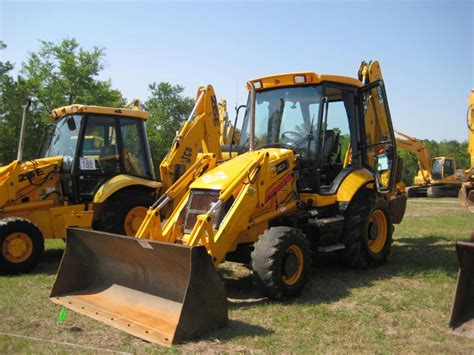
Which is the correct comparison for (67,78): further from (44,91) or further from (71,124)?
(71,124)

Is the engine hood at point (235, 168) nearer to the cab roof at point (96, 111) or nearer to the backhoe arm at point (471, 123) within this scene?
the cab roof at point (96, 111)

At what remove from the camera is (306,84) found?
712 cm

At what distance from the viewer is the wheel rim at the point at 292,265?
18.3ft

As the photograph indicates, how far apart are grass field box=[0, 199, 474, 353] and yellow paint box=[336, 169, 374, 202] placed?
111 centimetres

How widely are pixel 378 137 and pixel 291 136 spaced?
6.38 feet

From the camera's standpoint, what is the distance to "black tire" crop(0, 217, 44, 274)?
7.03 m

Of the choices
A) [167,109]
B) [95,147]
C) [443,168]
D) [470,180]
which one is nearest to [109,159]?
[95,147]

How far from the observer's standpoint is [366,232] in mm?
7023

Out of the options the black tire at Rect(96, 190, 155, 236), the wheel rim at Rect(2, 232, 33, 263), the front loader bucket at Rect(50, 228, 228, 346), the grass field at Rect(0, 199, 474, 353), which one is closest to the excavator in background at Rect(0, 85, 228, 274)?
the black tire at Rect(96, 190, 155, 236)

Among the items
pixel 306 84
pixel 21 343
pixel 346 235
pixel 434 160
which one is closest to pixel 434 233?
pixel 346 235

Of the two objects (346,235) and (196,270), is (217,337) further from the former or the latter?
(346,235)

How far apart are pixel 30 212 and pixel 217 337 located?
4.92 meters

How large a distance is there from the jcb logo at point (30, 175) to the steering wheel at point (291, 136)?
418 centimetres

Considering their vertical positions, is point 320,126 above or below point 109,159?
above
